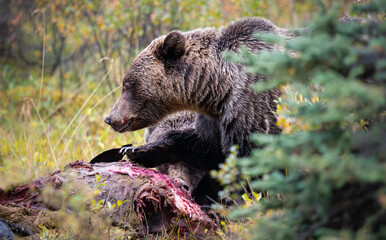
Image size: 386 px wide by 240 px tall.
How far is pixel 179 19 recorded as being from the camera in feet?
28.6

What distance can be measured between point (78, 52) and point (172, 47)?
586 centimetres

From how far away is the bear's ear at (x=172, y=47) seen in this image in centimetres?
452

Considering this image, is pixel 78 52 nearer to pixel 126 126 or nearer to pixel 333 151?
pixel 126 126

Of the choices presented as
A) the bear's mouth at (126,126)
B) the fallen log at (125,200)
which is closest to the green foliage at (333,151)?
the fallen log at (125,200)

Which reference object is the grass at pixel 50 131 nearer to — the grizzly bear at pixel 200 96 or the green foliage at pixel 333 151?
the grizzly bear at pixel 200 96

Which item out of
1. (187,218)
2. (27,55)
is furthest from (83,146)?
(27,55)

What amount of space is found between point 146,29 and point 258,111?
4760 millimetres

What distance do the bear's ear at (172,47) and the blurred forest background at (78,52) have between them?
192cm

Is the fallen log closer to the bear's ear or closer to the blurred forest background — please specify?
the bear's ear

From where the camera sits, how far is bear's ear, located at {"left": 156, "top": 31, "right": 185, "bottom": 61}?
14.8 ft

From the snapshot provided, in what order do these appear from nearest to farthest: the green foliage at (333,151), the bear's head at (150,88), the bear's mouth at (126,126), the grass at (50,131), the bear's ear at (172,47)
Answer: the green foliage at (333,151) → the bear's ear at (172,47) → the bear's head at (150,88) → the bear's mouth at (126,126) → the grass at (50,131)

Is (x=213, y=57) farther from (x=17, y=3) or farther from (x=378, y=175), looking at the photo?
(x=17, y=3)

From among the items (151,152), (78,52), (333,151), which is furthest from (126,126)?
(78,52)

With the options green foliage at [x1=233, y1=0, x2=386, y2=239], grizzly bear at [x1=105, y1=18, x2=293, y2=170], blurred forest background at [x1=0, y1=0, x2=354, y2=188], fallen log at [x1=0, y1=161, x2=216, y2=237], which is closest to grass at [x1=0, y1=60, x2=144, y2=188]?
blurred forest background at [x1=0, y1=0, x2=354, y2=188]
